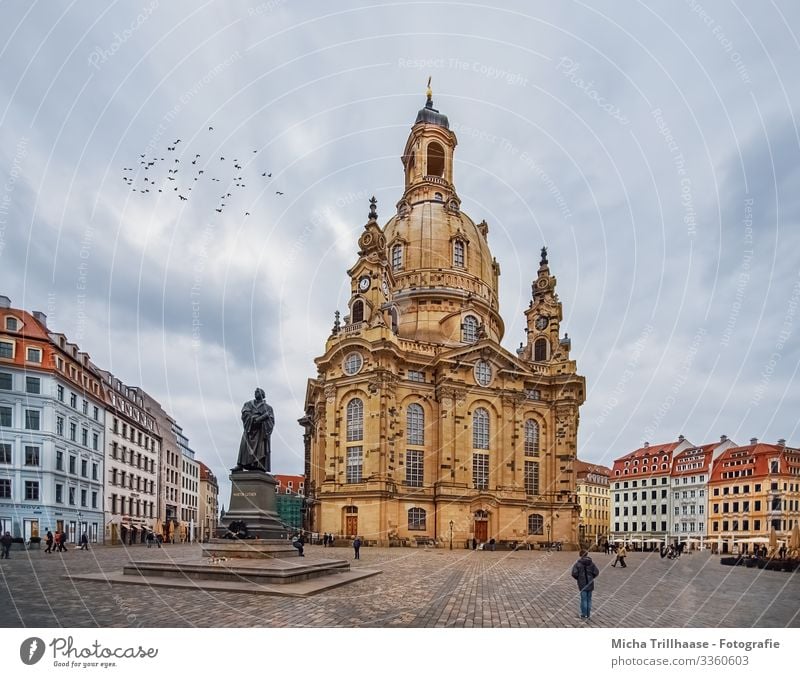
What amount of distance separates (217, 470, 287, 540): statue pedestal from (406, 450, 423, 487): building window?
39043 mm

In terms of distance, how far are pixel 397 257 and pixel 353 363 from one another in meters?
20.7

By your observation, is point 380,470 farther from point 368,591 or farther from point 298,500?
point 298,500

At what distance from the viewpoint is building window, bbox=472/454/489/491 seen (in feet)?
207

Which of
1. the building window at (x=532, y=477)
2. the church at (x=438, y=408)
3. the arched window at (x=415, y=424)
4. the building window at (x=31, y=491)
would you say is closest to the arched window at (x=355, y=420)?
the church at (x=438, y=408)

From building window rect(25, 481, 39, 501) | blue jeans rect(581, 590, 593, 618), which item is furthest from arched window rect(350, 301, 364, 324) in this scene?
blue jeans rect(581, 590, 593, 618)

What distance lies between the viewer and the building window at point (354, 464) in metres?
59.9

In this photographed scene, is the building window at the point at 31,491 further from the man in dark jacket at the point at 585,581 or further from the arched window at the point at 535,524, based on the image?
the arched window at the point at 535,524

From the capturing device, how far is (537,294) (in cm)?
7650

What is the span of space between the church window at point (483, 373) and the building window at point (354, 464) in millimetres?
14839

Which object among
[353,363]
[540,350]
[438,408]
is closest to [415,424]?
[438,408]

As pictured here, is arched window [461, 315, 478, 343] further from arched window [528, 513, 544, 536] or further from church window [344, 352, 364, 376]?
arched window [528, 513, 544, 536]

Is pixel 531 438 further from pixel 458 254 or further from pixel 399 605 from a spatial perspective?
pixel 399 605

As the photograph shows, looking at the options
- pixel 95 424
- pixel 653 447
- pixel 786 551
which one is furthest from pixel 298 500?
pixel 786 551
